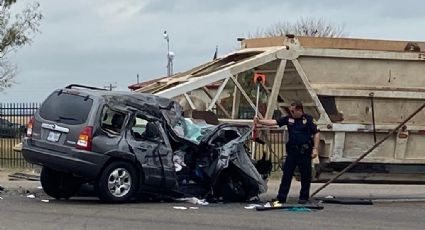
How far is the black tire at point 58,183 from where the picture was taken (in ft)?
46.3

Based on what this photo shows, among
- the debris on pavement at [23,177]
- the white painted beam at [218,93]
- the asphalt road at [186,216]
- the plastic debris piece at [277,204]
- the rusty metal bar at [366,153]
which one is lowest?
the asphalt road at [186,216]

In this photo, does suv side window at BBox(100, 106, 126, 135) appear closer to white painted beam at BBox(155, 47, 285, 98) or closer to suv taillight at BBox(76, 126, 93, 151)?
suv taillight at BBox(76, 126, 93, 151)

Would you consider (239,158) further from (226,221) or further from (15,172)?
(15,172)

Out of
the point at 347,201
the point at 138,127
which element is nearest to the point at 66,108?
the point at 138,127

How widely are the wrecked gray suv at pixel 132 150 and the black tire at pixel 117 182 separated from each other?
15mm

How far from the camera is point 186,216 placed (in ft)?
39.8

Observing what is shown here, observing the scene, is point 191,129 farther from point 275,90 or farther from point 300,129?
point 275,90

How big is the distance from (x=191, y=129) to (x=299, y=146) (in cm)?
182

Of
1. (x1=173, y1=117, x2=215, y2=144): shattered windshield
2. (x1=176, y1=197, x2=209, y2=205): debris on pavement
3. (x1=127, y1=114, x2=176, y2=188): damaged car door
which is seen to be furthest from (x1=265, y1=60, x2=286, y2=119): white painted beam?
(x1=127, y1=114, x2=176, y2=188): damaged car door

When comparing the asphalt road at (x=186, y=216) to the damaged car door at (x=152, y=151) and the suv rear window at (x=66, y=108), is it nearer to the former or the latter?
the damaged car door at (x=152, y=151)

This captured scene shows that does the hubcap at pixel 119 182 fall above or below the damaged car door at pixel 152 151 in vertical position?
below

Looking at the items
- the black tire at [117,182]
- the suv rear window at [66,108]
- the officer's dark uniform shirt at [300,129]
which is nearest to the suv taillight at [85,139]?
the suv rear window at [66,108]

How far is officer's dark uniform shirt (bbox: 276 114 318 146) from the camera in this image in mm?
13891

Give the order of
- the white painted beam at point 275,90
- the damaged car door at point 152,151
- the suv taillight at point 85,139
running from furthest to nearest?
the white painted beam at point 275,90, the damaged car door at point 152,151, the suv taillight at point 85,139
